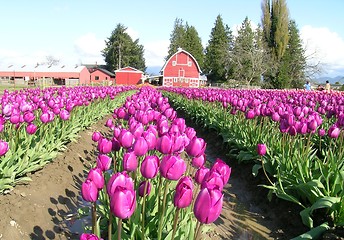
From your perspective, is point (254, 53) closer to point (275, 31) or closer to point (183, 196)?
point (275, 31)

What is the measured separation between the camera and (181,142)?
285 cm

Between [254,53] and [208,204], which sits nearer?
[208,204]

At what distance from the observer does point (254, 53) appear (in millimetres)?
58281

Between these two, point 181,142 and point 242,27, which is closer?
point 181,142

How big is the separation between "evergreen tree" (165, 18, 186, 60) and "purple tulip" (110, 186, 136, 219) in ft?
297

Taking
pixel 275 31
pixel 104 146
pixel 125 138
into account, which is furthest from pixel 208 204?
pixel 275 31

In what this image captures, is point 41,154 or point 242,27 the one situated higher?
point 242,27

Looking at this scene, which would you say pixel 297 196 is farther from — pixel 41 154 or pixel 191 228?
pixel 41 154

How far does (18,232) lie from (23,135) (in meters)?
2.10

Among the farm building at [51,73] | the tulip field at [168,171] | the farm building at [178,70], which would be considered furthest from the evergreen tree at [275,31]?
the tulip field at [168,171]

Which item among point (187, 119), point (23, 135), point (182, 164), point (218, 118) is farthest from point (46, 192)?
point (187, 119)

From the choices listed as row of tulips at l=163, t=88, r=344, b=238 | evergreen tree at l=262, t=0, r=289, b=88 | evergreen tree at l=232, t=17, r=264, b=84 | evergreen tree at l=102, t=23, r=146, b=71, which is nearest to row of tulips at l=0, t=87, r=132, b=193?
row of tulips at l=163, t=88, r=344, b=238

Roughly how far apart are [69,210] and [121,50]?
8215 centimetres

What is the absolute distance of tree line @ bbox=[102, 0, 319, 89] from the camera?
5875cm
